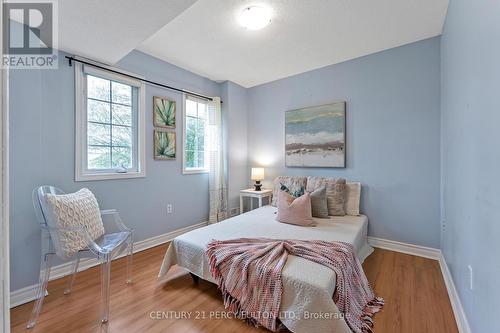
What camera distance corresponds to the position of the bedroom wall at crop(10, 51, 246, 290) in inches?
72.4

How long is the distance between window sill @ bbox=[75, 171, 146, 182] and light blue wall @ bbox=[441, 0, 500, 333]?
3.09 meters

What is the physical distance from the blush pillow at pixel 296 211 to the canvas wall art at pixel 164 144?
1.69 m

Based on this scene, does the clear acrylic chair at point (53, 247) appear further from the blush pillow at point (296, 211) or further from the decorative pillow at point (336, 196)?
the decorative pillow at point (336, 196)

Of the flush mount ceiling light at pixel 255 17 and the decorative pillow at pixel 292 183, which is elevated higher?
the flush mount ceiling light at pixel 255 17

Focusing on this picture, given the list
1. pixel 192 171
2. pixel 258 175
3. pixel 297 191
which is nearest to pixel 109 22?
pixel 192 171

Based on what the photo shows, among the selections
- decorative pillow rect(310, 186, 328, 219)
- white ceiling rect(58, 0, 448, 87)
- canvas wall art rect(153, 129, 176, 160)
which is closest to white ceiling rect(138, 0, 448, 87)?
white ceiling rect(58, 0, 448, 87)

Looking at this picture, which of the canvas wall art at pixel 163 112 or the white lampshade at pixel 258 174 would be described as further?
the white lampshade at pixel 258 174

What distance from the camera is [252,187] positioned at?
415 centimetres

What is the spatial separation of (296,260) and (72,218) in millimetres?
1810

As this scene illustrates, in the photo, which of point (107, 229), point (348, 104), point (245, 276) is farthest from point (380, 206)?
point (107, 229)

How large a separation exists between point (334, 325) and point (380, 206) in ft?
6.65

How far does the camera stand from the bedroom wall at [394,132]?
2533 millimetres

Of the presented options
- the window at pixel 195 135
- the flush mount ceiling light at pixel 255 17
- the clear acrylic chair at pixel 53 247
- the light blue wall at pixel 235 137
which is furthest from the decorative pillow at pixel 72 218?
the flush mount ceiling light at pixel 255 17

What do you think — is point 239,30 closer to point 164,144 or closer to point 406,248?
point 164,144
